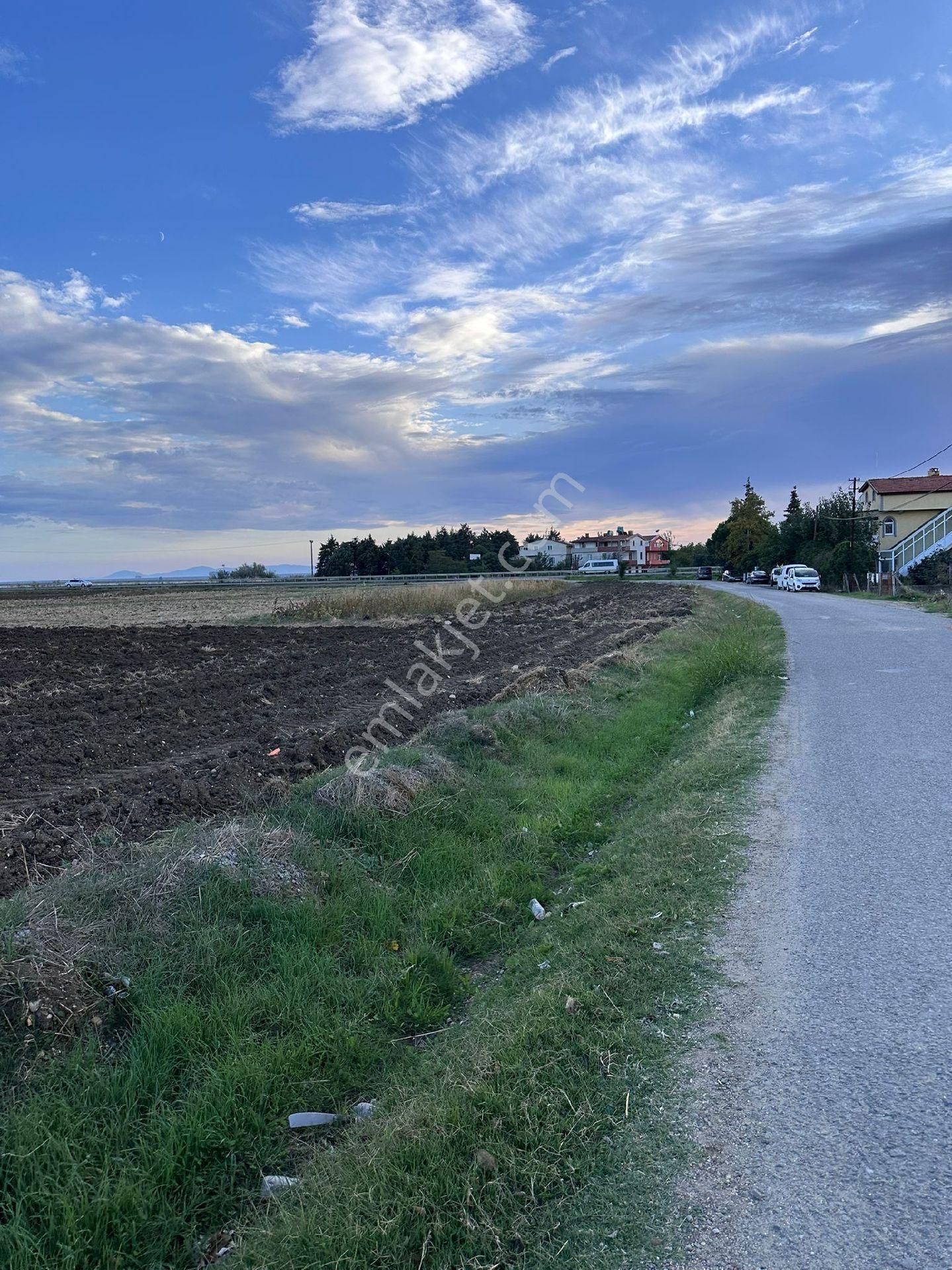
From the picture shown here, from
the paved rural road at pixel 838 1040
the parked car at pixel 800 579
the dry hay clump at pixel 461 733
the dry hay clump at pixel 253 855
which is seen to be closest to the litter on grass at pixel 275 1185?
the paved rural road at pixel 838 1040

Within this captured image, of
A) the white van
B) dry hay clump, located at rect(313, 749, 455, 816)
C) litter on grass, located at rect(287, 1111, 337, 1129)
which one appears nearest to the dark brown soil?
dry hay clump, located at rect(313, 749, 455, 816)

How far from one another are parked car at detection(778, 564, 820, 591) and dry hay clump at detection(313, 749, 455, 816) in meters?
50.7

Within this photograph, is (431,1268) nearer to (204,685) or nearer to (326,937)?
(326,937)

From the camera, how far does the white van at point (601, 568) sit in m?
92.7

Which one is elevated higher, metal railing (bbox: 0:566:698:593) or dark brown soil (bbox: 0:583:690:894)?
metal railing (bbox: 0:566:698:593)

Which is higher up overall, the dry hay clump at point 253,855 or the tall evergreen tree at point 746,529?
→ the tall evergreen tree at point 746,529

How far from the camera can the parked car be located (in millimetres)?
53250

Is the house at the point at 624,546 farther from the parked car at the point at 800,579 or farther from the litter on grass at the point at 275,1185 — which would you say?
the litter on grass at the point at 275,1185

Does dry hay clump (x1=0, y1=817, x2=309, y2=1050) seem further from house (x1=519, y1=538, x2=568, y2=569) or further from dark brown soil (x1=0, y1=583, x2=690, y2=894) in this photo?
house (x1=519, y1=538, x2=568, y2=569)

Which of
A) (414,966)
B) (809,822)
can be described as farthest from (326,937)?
(809,822)

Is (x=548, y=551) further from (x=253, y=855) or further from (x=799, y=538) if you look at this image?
(x=253, y=855)

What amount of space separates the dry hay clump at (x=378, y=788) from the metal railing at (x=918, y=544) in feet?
171

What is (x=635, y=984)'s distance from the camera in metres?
4.27

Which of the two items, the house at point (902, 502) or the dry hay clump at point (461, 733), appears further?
the house at point (902, 502)
